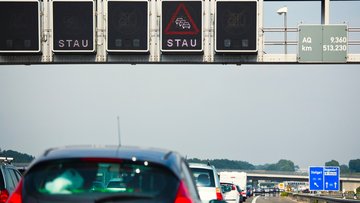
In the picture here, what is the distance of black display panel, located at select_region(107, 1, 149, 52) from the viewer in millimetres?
31625

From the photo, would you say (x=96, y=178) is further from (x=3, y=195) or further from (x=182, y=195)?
(x=3, y=195)

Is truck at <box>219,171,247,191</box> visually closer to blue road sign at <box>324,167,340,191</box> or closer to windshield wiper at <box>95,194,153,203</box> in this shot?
blue road sign at <box>324,167,340,191</box>

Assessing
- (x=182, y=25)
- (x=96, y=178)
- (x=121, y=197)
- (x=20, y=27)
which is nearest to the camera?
(x=121, y=197)

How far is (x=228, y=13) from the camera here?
3161cm

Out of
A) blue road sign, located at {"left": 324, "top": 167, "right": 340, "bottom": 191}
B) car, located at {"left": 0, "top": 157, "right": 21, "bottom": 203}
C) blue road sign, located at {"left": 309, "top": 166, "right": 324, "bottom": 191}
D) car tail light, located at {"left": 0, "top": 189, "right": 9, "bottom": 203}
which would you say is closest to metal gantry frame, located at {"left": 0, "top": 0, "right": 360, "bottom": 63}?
car, located at {"left": 0, "top": 157, "right": 21, "bottom": 203}

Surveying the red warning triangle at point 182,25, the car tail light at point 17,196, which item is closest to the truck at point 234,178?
the red warning triangle at point 182,25

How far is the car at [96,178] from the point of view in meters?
8.31

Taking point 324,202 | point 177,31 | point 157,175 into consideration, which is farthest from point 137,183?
point 324,202

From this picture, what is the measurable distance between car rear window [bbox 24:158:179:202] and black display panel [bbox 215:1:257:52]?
76.0ft

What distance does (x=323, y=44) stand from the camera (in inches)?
1281

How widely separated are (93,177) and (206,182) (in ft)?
49.5

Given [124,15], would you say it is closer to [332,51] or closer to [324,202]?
[332,51]

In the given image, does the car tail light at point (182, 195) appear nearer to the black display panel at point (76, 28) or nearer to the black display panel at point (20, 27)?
the black display panel at point (76, 28)

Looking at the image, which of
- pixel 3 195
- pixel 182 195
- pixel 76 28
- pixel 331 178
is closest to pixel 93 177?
pixel 182 195
